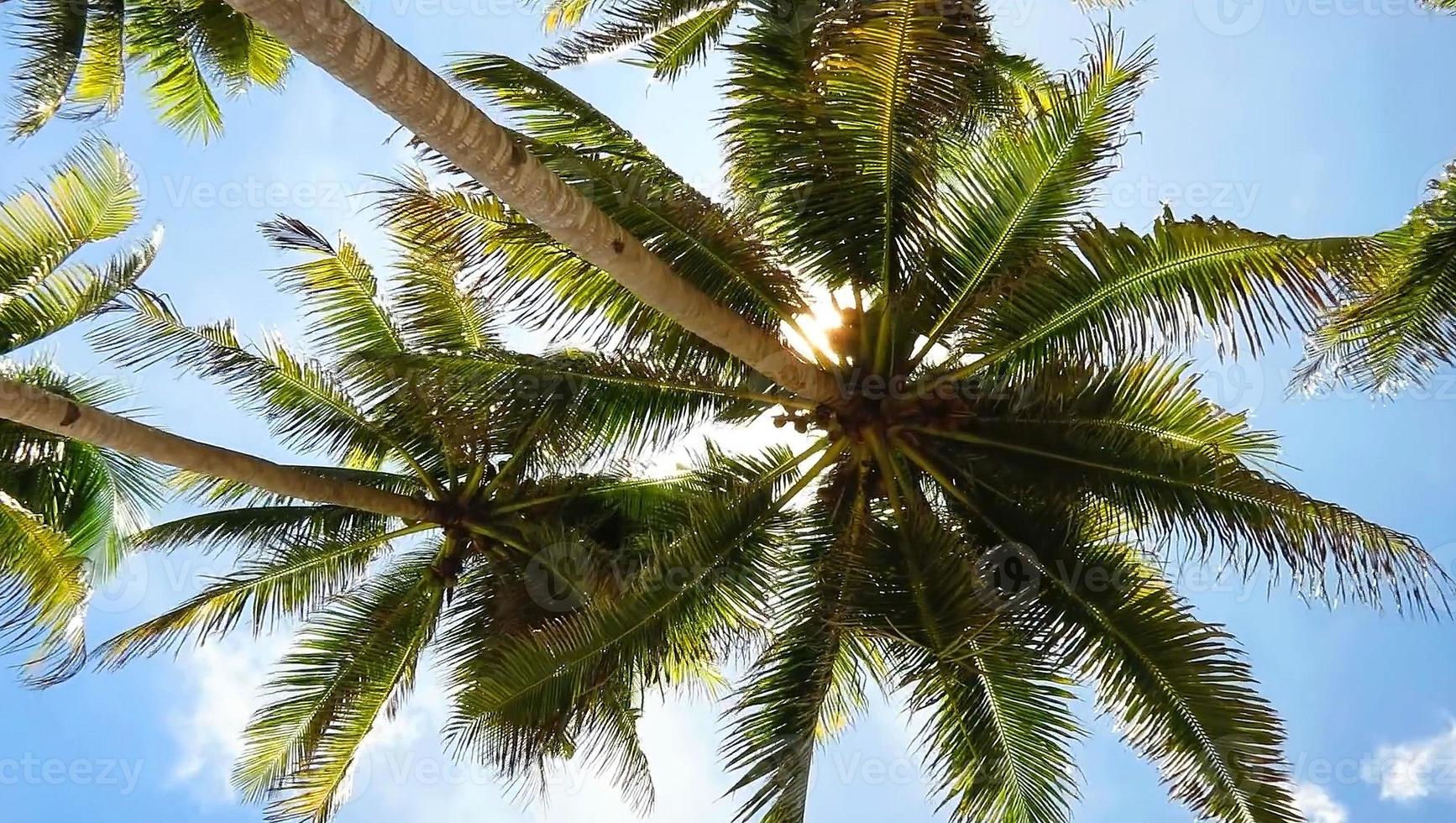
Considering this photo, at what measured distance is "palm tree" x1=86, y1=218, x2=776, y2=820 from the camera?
9.19 meters

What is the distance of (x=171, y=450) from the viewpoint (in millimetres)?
7789

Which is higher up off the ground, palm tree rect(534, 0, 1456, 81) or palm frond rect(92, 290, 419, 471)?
palm tree rect(534, 0, 1456, 81)

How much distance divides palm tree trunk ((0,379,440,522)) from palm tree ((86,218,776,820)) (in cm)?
63

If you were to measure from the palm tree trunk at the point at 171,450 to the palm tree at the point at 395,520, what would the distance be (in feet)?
2.06

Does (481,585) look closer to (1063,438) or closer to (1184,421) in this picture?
(1063,438)

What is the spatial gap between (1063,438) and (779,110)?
3.01 meters

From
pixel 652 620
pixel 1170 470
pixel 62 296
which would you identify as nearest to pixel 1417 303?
pixel 1170 470

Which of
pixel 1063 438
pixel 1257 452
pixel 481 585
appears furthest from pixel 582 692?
pixel 1257 452

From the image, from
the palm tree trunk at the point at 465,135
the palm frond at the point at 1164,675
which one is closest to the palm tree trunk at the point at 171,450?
the palm tree trunk at the point at 465,135

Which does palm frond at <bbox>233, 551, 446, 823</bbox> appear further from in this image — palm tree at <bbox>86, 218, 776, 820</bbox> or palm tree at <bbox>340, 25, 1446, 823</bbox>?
palm tree at <bbox>340, 25, 1446, 823</bbox>

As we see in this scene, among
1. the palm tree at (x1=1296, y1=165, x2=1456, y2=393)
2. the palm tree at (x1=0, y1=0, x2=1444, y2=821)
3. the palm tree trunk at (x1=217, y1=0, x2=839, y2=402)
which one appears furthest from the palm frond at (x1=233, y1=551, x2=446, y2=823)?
the palm tree at (x1=1296, y1=165, x2=1456, y2=393)

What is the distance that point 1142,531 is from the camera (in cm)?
818

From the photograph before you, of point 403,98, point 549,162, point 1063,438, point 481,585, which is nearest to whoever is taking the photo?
point 403,98

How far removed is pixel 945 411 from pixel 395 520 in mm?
5349
